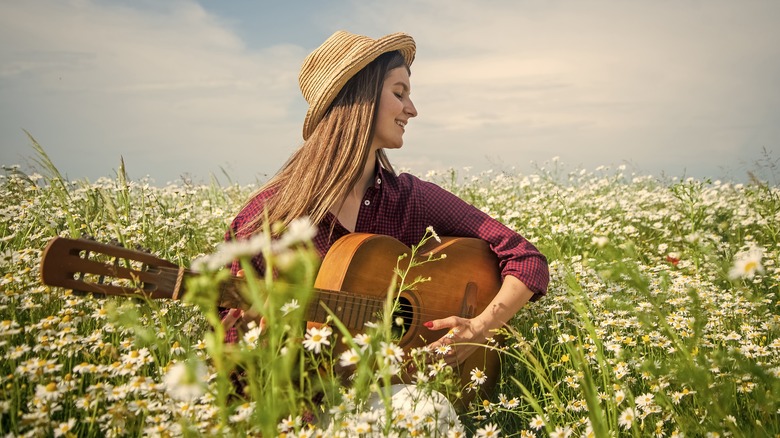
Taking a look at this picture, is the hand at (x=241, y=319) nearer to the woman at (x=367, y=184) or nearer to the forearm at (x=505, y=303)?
the woman at (x=367, y=184)

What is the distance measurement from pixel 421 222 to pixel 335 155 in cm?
66

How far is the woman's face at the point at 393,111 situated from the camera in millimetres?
3191

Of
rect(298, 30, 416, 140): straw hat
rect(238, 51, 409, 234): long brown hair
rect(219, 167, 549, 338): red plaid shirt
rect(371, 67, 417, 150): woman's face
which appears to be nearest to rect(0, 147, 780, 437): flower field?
rect(219, 167, 549, 338): red plaid shirt

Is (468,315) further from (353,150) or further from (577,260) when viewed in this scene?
(577,260)

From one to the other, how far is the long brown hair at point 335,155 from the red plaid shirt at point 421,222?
0.48ft

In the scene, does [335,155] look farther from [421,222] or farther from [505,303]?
[505,303]

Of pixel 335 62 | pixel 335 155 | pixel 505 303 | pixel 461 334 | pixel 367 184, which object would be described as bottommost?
pixel 461 334

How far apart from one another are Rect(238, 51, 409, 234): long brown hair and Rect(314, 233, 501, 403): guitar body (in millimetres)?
312

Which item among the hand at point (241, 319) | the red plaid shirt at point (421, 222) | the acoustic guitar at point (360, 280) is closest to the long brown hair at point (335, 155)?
the red plaid shirt at point (421, 222)

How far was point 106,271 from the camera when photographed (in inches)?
76.9

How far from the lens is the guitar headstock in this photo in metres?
1.90

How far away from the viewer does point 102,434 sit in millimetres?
2084

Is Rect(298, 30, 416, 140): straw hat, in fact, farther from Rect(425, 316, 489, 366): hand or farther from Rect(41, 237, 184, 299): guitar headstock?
Rect(41, 237, 184, 299): guitar headstock

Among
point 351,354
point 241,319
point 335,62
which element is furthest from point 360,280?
point 335,62
